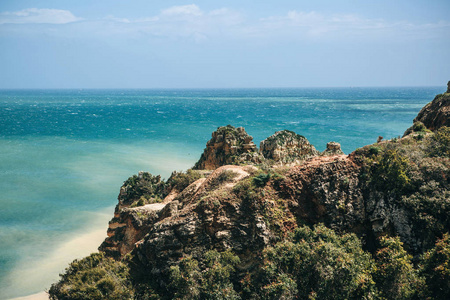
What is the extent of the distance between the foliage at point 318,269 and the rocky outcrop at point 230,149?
23582 mm

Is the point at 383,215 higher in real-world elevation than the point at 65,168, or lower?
higher

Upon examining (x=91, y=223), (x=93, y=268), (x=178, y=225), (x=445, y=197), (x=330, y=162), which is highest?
(x=330, y=162)

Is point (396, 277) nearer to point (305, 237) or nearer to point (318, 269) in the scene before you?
point (318, 269)

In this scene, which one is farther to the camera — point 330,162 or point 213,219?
point 330,162

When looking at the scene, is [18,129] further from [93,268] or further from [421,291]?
[421,291]

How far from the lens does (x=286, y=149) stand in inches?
1895

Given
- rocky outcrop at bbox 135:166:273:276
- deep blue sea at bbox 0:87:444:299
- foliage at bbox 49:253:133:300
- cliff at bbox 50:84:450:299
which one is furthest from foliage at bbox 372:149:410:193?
deep blue sea at bbox 0:87:444:299

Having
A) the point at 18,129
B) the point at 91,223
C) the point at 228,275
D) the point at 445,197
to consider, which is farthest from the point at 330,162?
the point at 18,129

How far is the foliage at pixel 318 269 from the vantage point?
20312 millimetres

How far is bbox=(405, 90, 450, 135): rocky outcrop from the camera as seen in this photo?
38.1 m

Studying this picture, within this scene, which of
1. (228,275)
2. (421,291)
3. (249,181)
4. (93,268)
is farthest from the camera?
(249,181)

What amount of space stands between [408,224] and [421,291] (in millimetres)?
6098

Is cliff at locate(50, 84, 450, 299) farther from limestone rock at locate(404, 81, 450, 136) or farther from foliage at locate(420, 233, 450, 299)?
limestone rock at locate(404, 81, 450, 136)

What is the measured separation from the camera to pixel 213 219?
84.4 feet
